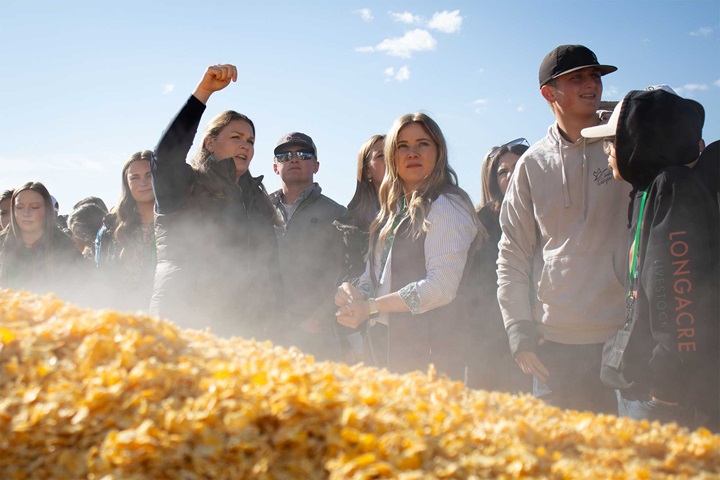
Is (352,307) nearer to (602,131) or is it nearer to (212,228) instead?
(212,228)

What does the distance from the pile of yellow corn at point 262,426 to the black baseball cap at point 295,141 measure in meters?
3.68

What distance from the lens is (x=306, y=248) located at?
15.7 ft

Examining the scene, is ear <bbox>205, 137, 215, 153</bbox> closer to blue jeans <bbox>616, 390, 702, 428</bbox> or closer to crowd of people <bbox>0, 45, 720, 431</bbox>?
crowd of people <bbox>0, 45, 720, 431</bbox>

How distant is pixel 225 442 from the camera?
1.21m

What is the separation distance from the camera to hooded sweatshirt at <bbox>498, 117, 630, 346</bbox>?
8.94 ft

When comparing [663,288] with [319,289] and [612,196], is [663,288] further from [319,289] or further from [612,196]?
[319,289]

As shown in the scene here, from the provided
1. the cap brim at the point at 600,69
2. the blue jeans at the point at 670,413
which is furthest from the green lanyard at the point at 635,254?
the cap brim at the point at 600,69

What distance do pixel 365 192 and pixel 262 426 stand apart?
3298 millimetres

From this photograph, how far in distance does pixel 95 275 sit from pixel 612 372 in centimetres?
451

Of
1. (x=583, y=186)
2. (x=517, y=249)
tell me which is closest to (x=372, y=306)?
(x=517, y=249)

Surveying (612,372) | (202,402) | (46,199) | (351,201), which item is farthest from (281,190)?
(202,402)

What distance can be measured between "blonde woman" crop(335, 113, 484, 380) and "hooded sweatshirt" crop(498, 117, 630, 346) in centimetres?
28

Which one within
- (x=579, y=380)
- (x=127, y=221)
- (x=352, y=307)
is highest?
(x=127, y=221)

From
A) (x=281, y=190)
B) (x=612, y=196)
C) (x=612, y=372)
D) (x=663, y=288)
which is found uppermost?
(x=281, y=190)
